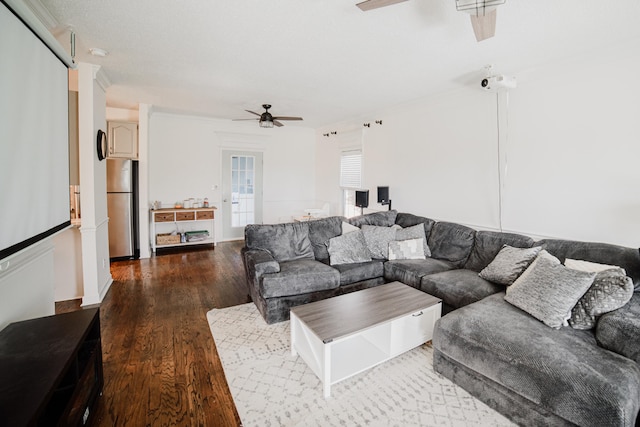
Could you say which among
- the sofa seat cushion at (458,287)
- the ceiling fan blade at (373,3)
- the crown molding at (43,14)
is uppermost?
the crown molding at (43,14)

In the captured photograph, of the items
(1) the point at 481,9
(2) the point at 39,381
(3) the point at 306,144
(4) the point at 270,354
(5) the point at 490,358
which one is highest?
(3) the point at 306,144

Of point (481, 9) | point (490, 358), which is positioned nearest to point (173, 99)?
point (481, 9)

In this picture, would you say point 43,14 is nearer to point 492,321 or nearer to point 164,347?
point 164,347

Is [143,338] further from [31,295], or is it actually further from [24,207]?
[24,207]

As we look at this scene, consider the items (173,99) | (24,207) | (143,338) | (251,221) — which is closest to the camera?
(24,207)

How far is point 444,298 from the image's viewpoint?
2934 millimetres

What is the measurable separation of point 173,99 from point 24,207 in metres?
3.68

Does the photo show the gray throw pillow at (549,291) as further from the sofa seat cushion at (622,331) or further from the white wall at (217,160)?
the white wall at (217,160)

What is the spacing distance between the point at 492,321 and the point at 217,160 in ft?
19.3

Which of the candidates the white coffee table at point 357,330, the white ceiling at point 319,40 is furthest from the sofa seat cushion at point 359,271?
the white ceiling at point 319,40

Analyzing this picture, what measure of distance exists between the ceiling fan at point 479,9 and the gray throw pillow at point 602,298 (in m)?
1.90

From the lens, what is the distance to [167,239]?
18.9ft

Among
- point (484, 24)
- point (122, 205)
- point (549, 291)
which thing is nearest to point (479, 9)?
point (484, 24)

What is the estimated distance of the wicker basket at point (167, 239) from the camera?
5715mm
